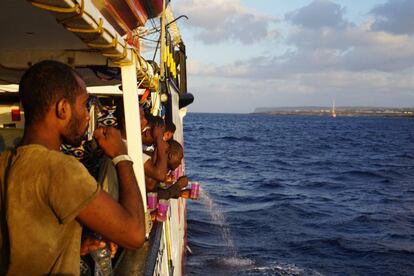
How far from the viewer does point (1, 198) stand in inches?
77.6

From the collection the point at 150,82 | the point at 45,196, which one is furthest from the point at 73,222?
the point at 150,82

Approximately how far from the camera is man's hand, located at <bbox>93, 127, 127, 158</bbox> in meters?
2.56

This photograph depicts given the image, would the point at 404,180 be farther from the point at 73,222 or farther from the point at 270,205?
the point at 73,222

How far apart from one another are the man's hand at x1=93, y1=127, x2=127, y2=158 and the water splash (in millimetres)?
9085

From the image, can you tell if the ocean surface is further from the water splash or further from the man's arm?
the man's arm

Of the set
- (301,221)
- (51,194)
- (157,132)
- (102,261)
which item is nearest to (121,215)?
(51,194)

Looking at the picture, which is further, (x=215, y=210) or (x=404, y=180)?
(x=404, y=180)

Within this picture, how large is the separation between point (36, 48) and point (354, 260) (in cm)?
924

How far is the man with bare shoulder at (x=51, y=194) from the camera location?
189cm

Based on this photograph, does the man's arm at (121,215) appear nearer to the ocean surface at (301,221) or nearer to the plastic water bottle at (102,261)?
the plastic water bottle at (102,261)

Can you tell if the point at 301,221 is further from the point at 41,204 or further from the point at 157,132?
the point at 41,204

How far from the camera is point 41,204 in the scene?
1.91 metres

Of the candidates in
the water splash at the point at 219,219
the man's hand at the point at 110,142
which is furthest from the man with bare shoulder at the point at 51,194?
the water splash at the point at 219,219

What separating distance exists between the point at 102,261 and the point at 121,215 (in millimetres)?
924
